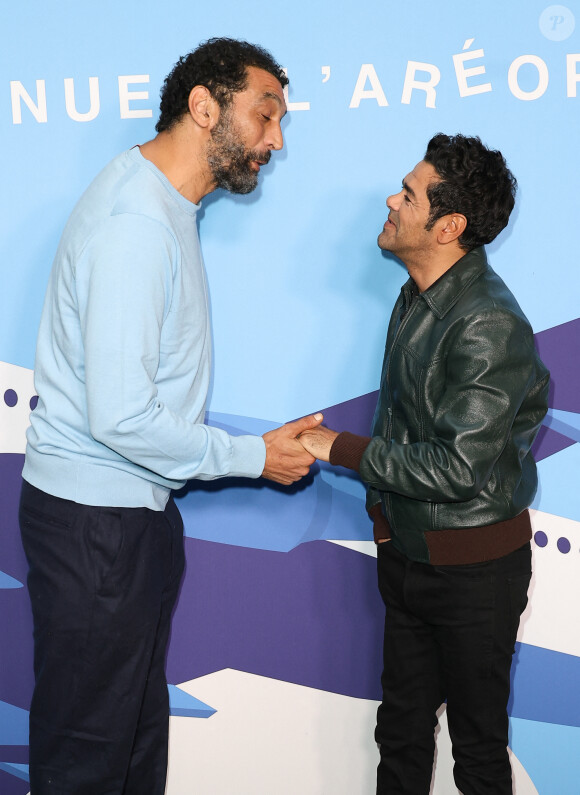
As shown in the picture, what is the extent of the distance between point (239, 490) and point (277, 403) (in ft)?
0.82

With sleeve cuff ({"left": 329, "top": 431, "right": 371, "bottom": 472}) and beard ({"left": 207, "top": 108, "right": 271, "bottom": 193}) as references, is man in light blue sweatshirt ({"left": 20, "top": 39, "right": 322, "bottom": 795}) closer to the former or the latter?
beard ({"left": 207, "top": 108, "right": 271, "bottom": 193})

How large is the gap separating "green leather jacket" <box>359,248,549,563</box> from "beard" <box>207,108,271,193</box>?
0.47 metres

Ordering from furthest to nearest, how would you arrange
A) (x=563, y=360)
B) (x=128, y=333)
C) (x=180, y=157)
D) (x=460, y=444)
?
(x=563, y=360) → (x=180, y=157) → (x=460, y=444) → (x=128, y=333)

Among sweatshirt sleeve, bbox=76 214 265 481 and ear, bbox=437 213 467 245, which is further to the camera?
ear, bbox=437 213 467 245

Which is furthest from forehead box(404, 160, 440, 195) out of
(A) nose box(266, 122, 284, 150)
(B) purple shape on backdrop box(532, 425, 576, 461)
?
(B) purple shape on backdrop box(532, 425, 576, 461)

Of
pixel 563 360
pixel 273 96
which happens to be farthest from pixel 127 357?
pixel 563 360

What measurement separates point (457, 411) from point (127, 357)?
2.13 ft

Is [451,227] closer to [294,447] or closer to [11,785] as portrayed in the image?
[294,447]

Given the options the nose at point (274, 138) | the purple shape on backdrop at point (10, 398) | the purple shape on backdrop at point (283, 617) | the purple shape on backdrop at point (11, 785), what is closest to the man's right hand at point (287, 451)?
the purple shape on backdrop at point (283, 617)

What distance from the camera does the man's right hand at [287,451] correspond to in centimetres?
188

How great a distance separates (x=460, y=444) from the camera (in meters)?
1.64

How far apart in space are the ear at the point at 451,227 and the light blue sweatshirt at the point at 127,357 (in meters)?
0.53

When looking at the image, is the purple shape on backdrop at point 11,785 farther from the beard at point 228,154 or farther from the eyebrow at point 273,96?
the eyebrow at point 273,96

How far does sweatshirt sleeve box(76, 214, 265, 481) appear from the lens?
1.52 metres
